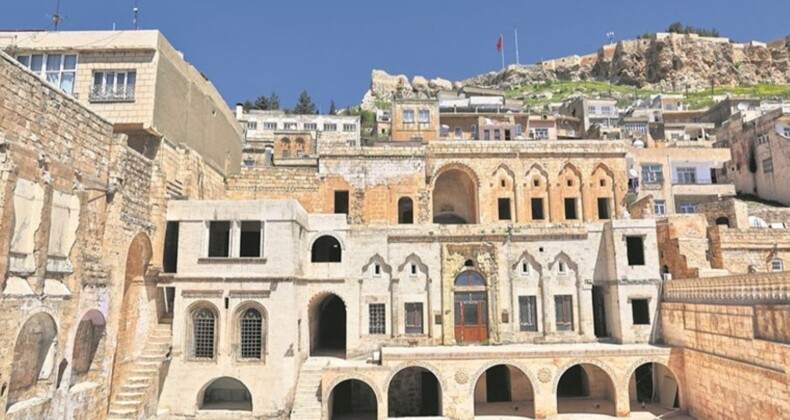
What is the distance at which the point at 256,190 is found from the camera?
28.8m

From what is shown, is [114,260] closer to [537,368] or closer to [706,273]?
[537,368]

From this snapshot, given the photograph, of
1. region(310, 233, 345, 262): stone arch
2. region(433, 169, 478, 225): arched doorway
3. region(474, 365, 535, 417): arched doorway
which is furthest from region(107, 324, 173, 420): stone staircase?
region(433, 169, 478, 225): arched doorway

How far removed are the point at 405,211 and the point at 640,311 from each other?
1413cm

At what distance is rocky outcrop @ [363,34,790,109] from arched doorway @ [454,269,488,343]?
6431 cm

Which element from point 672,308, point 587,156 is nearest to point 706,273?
point 672,308

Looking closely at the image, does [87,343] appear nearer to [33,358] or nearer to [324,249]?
[33,358]

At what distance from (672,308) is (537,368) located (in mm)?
7145

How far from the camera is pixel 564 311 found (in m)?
24.0

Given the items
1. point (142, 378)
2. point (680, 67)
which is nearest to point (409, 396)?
point (142, 378)

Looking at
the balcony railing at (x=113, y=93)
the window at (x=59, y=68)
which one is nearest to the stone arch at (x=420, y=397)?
the balcony railing at (x=113, y=93)

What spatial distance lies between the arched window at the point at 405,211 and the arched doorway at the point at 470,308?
6988 millimetres

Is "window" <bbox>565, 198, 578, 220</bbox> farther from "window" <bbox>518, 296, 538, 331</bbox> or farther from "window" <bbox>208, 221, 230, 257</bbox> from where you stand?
"window" <bbox>208, 221, 230, 257</bbox>

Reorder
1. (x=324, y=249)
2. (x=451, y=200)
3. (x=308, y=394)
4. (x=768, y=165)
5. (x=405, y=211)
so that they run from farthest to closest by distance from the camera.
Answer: (x=768, y=165)
(x=451, y=200)
(x=405, y=211)
(x=324, y=249)
(x=308, y=394)

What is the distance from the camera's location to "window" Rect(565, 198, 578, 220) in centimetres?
3055
